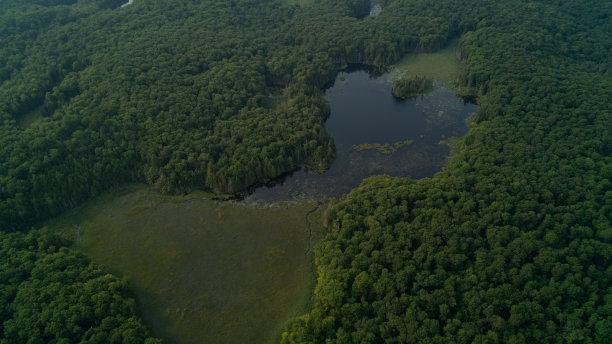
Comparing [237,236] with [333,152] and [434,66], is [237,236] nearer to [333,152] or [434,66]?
[333,152]

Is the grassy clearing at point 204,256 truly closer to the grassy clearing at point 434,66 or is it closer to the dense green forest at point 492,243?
the dense green forest at point 492,243

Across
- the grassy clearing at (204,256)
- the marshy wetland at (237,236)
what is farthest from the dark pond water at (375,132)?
the grassy clearing at (204,256)

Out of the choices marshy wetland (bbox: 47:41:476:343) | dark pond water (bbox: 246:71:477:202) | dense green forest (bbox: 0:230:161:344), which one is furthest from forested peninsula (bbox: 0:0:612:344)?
dark pond water (bbox: 246:71:477:202)

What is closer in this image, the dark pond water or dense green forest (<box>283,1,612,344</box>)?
dense green forest (<box>283,1,612,344</box>)

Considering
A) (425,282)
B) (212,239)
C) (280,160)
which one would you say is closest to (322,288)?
(425,282)

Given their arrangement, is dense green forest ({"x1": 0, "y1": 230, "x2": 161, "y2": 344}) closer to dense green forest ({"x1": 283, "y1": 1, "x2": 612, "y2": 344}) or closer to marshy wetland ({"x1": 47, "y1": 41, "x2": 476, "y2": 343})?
marshy wetland ({"x1": 47, "y1": 41, "x2": 476, "y2": 343})

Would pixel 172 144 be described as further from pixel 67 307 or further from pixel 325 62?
Answer: pixel 325 62

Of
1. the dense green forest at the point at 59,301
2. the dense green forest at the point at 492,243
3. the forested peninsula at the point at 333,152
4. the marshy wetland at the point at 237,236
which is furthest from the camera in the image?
the marshy wetland at the point at 237,236
